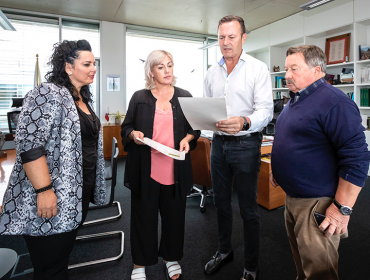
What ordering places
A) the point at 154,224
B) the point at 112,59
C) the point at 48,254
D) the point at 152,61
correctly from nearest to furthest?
the point at 48,254, the point at 152,61, the point at 154,224, the point at 112,59

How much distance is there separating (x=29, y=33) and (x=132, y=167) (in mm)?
5536


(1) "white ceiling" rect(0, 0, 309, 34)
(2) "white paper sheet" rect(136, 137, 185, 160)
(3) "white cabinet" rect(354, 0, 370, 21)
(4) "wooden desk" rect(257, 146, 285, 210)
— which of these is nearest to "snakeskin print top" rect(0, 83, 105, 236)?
(2) "white paper sheet" rect(136, 137, 185, 160)

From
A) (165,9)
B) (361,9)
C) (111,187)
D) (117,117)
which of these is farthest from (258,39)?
(111,187)

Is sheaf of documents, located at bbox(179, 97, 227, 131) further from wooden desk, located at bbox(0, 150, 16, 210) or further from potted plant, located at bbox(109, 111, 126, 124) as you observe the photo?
potted plant, located at bbox(109, 111, 126, 124)

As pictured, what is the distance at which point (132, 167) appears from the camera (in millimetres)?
1630

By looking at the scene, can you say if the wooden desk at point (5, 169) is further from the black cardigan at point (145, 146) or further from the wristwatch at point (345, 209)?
the wristwatch at point (345, 209)

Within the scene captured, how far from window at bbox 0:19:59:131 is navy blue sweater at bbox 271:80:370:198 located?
18.1ft

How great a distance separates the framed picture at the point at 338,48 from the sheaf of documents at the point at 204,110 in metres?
4.70

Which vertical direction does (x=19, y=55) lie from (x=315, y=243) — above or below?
above

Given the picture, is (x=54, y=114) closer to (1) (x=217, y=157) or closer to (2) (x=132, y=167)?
(2) (x=132, y=167)

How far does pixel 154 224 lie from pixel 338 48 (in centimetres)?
531

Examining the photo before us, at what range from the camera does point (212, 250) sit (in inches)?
84.0

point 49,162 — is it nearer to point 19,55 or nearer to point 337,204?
point 337,204

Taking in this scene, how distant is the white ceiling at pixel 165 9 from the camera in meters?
4.81
